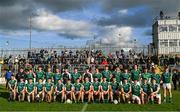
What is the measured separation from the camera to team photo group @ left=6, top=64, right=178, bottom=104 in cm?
1828

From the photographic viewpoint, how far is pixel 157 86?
18.2 metres

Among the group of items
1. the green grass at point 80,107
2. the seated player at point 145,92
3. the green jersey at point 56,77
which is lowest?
the green grass at point 80,107

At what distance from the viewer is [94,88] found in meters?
18.6

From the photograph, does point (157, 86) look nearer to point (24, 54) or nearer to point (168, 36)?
point (24, 54)

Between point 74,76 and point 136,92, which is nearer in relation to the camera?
point 136,92

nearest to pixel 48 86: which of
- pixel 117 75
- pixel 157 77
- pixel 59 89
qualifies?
pixel 59 89

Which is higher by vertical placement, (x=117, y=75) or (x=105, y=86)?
(x=117, y=75)

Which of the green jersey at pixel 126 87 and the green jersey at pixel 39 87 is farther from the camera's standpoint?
the green jersey at pixel 39 87

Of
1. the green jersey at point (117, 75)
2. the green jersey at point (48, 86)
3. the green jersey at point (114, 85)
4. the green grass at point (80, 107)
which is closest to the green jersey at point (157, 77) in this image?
the green grass at point (80, 107)

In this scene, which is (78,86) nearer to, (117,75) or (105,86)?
(105,86)

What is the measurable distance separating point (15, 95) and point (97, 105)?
4.56m

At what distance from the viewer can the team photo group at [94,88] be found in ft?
60.0

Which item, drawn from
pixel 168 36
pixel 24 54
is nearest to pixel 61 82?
pixel 24 54

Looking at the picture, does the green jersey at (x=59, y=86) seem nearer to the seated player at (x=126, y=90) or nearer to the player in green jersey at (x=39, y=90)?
the player in green jersey at (x=39, y=90)
